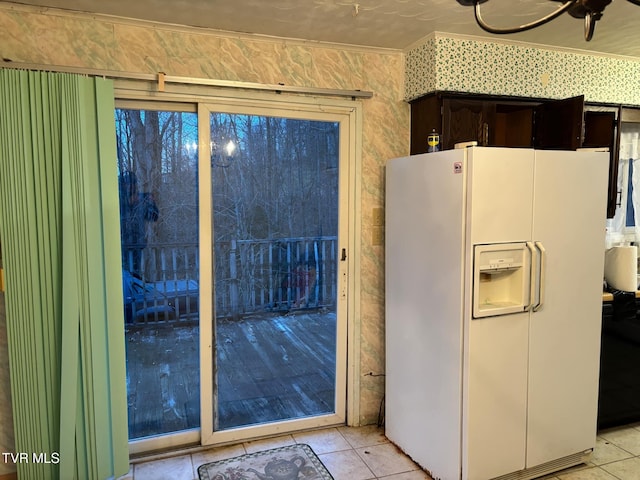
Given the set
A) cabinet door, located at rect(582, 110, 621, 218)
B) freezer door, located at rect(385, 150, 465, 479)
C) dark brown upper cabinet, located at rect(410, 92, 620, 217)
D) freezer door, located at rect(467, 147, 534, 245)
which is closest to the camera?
freezer door, located at rect(467, 147, 534, 245)

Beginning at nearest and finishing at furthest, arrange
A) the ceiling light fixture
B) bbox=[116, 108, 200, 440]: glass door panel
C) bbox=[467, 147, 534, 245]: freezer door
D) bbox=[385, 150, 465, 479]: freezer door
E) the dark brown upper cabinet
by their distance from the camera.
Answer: the ceiling light fixture
bbox=[467, 147, 534, 245]: freezer door
bbox=[385, 150, 465, 479]: freezer door
bbox=[116, 108, 200, 440]: glass door panel
the dark brown upper cabinet

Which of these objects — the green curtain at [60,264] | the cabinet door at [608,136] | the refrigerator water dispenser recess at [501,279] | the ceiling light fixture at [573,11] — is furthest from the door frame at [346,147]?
the ceiling light fixture at [573,11]

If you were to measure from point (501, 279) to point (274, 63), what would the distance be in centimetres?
182

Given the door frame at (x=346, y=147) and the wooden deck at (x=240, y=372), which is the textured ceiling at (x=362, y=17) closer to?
the door frame at (x=346, y=147)

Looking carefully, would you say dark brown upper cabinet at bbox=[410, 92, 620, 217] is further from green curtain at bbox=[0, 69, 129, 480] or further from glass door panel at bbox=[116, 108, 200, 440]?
green curtain at bbox=[0, 69, 129, 480]

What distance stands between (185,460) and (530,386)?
2011mm

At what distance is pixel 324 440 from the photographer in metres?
2.97

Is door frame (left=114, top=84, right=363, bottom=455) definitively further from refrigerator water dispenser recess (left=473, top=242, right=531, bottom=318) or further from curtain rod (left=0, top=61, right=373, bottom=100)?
refrigerator water dispenser recess (left=473, top=242, right=531, bottom=318)

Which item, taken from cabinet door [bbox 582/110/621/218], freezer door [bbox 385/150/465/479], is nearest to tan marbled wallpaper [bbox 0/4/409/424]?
freezer door [bbox 385/150/465/479]

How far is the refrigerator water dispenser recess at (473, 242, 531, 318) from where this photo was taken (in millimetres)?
2258

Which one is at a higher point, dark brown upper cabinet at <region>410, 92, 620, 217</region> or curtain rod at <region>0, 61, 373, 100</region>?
curtain rod at <region>0, 61, 373, 100</region>

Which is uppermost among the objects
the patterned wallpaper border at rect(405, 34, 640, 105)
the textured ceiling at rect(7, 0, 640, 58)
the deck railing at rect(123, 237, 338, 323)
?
the textured ceiling at rect(7, 0, 640, 58)

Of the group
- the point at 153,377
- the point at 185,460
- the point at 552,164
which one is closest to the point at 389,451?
the point at 185,460

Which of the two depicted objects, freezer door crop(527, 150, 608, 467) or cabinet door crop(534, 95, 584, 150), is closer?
freezer door crop(527, 150, 608, 467)
